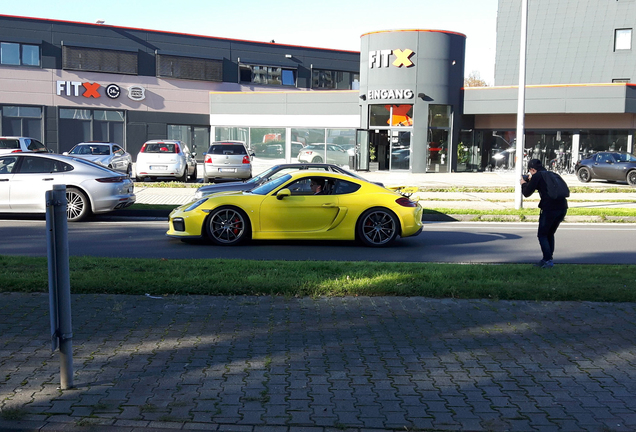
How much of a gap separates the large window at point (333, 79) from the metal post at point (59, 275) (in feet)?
140

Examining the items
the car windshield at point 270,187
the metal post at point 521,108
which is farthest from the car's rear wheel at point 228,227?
the metal post at point 521,108

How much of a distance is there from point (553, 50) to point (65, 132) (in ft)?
102

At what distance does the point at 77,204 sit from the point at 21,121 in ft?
93.2

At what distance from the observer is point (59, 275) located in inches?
168

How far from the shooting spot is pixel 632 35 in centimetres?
4012

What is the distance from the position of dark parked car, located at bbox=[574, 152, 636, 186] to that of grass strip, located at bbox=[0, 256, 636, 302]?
70.4 ft

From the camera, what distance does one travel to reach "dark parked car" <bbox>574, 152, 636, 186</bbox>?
91.9 ft

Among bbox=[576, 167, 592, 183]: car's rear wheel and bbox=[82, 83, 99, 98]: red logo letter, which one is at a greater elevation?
bbox=[82, 83, 99, 98]: red logo letter


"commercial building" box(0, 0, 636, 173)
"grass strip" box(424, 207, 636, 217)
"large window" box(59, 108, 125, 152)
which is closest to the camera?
"grass strip" box(424, 207, 636, 217)

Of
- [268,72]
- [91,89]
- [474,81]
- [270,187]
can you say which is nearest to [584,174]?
[270,187]

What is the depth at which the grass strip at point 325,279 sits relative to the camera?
274 inches

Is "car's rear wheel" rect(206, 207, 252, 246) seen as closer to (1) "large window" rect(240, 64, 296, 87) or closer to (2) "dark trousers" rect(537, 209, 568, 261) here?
(2) "dark trousers" rect(537, 209, 568, 261)

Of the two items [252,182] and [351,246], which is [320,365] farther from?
[252,182]

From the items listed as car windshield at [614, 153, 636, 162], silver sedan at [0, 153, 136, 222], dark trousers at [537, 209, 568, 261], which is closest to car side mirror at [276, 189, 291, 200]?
dark trousers at [537, 209, 568, 261]
